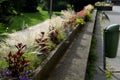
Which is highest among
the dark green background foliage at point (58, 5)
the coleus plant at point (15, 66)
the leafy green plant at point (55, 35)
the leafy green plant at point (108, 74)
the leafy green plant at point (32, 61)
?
the coleus plant at point (15, 66)

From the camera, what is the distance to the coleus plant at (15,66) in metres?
5.20

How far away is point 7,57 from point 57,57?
2577 millimetres

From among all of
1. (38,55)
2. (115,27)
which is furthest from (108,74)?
(38,55)

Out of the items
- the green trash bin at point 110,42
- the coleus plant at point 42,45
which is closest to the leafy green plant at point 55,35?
the coleus plant at point 42,45

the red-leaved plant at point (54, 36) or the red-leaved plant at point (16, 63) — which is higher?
the red-leaved plant at point (16, 63)

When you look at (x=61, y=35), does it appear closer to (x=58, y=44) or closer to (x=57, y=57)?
(x=58, y=44)

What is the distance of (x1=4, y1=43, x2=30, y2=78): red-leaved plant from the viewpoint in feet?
17.5

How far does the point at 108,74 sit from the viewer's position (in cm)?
984

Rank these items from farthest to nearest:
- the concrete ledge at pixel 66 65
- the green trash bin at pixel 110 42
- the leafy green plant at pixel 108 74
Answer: the green trash bin at pixel 110 42 < the leafy green plant at pixel 108 74 < the concrete ledge at pixel 66 65

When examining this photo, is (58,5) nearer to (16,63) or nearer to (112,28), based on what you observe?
(112,28)

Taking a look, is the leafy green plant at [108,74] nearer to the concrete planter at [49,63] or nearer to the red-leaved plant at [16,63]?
the concrete planter at [49,63]

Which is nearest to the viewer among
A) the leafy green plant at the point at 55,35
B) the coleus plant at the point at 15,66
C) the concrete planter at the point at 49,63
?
the coleus plant at the point at 15,66

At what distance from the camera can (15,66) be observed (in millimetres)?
5395

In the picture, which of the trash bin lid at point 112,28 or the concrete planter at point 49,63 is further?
the trash bin lid at point 112,28
